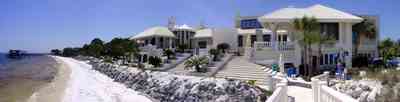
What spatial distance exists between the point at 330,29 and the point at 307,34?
13.9 ft

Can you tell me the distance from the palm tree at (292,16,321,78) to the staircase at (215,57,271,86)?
9.30 feet

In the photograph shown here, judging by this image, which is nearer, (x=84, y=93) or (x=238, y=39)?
(x=84, y=93)

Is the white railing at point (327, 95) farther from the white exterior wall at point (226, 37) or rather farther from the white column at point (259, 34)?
the white exterior wall at point (226, 37)

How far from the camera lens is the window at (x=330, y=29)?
2439cm

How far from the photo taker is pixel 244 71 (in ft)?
71.2

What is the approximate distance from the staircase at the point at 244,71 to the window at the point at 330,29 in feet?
18.2

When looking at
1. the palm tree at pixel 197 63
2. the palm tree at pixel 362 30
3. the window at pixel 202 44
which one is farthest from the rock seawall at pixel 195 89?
the window at pixel 202 44

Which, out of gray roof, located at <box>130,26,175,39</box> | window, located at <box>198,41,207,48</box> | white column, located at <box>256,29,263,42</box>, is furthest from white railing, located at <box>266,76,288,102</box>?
gray roof, located at <box>130,26,175,39</box>

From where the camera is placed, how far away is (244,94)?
14.4 meters

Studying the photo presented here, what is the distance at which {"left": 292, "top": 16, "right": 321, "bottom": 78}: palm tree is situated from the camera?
21.3 metres

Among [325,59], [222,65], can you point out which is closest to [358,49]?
[325,59]

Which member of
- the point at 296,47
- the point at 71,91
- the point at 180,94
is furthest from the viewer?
the point at 296,47

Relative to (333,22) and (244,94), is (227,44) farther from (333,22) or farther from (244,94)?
(244,94)

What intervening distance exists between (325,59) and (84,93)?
1567cm
